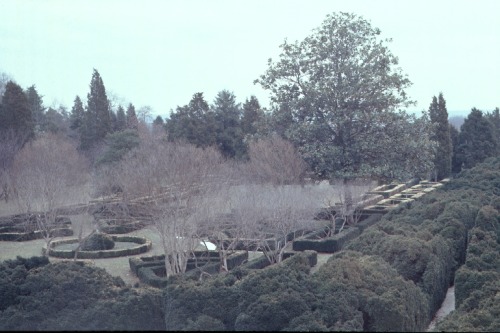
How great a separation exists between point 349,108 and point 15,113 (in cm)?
2193

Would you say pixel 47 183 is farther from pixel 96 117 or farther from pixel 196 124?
pixel 96 117

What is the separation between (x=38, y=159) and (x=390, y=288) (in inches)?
852

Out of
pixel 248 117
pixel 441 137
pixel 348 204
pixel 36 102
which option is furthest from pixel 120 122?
pixel 348 204

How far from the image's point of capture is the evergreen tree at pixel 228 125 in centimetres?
4312

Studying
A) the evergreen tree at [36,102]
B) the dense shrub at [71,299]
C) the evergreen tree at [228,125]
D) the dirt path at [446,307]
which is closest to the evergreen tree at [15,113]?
the evergreen tree at [228,125]

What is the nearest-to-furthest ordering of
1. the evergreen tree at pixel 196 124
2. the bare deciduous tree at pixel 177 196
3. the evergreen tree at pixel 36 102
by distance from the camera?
the bare deciduous tree at pixel 177 196, the evergreen tree at pixel 196 124, the evergreen tree at pixel 36 102

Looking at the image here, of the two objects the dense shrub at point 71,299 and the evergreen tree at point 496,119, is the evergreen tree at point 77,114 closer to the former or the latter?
the evergreen tree at point 496,119

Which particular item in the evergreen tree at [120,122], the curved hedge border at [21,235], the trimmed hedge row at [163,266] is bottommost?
the trimmed hedge row at [163,266]

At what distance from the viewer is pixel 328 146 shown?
26.2m

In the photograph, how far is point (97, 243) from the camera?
817 inches

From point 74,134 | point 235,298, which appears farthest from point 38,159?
point 74,134

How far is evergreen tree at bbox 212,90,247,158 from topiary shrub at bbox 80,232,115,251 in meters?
21.1

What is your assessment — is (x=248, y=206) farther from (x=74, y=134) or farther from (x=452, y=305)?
(x=74, y=134)

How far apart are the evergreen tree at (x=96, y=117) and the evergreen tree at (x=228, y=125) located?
26.0 ft
